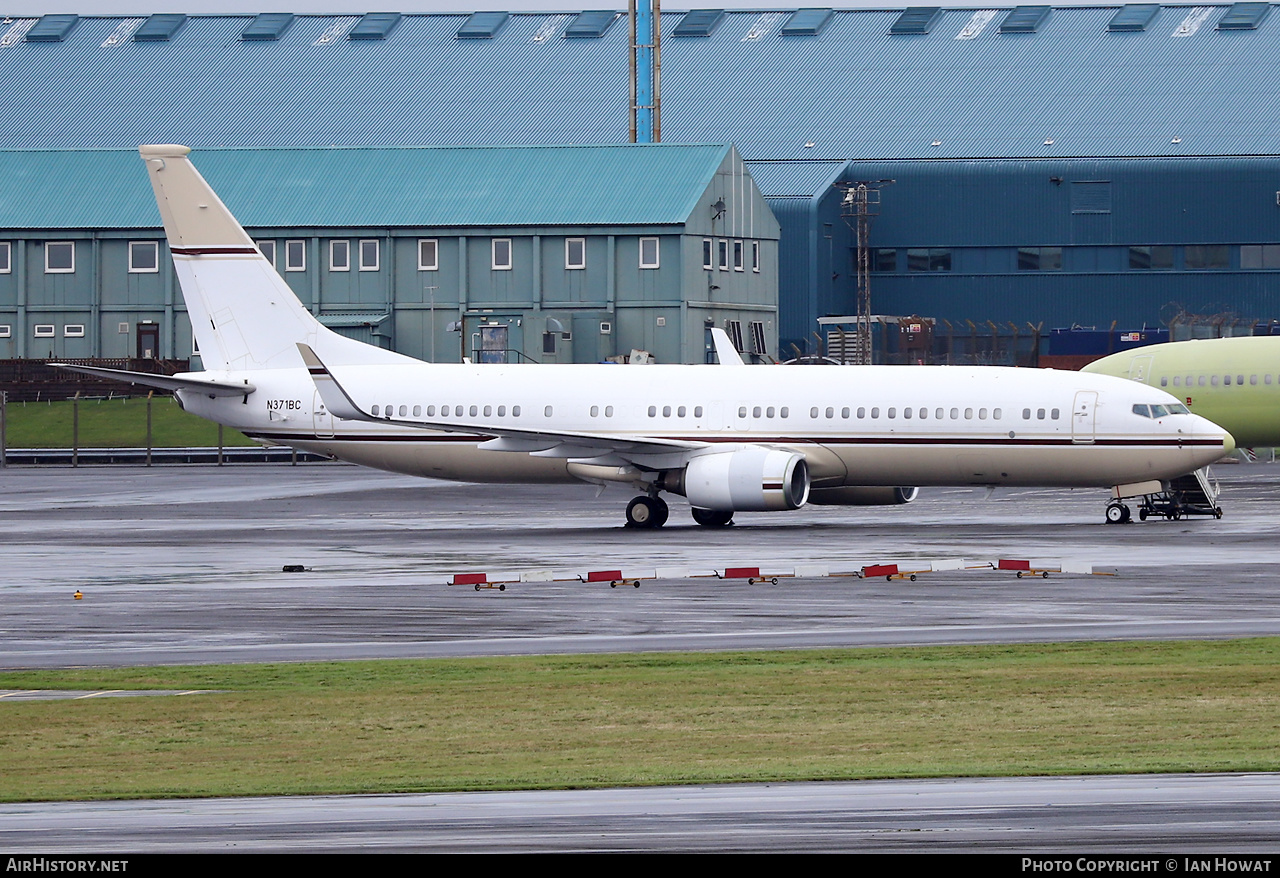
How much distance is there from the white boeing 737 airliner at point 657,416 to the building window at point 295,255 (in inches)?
1714

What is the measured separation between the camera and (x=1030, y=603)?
2975 cm

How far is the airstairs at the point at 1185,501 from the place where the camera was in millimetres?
47312

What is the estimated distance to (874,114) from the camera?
11581 cm

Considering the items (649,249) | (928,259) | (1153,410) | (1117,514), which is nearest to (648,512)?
(1117,514)

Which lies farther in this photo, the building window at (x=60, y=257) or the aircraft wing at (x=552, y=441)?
the building window at (x=60, y=257)

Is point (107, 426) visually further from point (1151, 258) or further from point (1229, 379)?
point (1151, 258)

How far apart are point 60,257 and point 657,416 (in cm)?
5661

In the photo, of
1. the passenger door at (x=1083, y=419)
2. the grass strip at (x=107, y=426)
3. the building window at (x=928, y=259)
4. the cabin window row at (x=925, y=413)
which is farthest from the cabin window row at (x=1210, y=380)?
the building window at (x=928, y=259)

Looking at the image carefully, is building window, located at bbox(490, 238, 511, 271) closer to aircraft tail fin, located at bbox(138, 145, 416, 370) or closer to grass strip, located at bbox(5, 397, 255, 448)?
grass strip, located at bbox(5, 397, 255, 448)

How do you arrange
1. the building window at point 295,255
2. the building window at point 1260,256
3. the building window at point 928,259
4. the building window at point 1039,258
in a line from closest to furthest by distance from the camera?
1. the building window at point 295,255
2. the building window at point 1260,256
3. the building window at point 1039,258
4. the building window at point 928,259

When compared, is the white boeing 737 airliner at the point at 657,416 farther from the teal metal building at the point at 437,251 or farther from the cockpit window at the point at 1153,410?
the teal metal building at the point at 437,251

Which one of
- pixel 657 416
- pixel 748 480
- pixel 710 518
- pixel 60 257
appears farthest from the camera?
pixel 60 257

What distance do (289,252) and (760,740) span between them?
78.8 m

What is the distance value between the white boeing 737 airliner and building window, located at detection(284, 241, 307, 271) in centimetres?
4354
